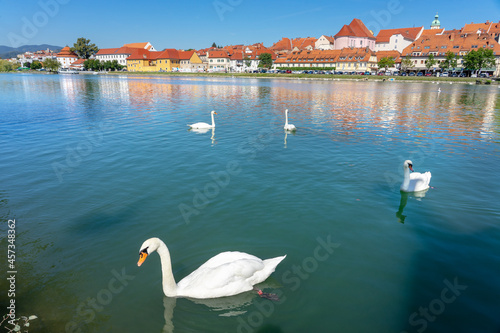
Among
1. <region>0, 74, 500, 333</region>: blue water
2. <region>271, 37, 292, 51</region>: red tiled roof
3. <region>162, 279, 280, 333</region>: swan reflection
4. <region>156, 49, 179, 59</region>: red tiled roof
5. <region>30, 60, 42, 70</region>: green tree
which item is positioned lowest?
<region>162, 279, 280, 333</region>: swan reflection

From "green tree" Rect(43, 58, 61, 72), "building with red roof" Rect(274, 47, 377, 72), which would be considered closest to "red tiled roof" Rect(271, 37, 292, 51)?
"building with red roof" Rect(274, 47, 377, 72)

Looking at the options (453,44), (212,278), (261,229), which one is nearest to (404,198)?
(261,229)

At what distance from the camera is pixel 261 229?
29.1 ft

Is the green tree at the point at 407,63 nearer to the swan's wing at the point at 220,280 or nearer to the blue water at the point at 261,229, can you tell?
the blue water at the point at 261,229

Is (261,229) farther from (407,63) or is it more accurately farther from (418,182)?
(407,63)

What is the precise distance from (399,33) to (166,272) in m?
188

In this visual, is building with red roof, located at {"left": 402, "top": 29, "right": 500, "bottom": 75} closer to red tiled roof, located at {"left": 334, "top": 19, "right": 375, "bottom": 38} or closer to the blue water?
red tiled roof, located at {"left": 334, "top": 19, "right": 375, "bottom": 38}

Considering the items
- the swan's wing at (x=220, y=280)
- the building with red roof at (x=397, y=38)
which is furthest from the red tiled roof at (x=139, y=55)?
the swan's wing at (x=220, y=280)

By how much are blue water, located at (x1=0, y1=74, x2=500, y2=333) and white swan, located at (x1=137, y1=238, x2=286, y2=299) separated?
29 centimetres

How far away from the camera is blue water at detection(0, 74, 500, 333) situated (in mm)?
6066

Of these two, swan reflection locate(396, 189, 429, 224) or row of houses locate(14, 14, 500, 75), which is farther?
row of houses locate(14, 14, 500, 75)

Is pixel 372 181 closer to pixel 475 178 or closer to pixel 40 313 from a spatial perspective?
pixel 475 178

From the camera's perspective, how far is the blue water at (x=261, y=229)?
6066 mm

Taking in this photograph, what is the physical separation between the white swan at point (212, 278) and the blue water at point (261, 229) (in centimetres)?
29
